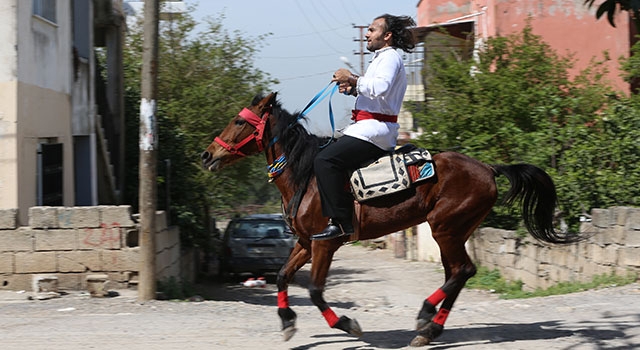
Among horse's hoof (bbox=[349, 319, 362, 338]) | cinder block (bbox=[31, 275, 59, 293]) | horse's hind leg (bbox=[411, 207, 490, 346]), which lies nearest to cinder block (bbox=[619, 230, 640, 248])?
horse's hind leg (bbox=[411, 207, 490, 346])

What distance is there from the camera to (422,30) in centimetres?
2362

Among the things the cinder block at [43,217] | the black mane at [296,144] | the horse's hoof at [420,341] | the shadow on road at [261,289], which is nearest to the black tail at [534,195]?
the horse's hoof at [420,341]

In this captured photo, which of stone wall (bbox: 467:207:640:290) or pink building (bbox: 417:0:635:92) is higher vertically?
pink building (bbox: 417:0:635:92)

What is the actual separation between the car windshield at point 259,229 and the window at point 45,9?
844cm

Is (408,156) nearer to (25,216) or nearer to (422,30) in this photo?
(25,216)

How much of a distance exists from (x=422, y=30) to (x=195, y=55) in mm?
6454

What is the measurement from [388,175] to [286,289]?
1357 millimetres

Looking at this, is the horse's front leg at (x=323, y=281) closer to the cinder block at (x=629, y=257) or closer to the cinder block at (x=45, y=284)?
the cinder block at (x=45, y=284)

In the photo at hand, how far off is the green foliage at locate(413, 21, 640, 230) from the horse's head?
27.6 ft

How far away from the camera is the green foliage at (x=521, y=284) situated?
36.1ft

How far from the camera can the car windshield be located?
2064 centimetres

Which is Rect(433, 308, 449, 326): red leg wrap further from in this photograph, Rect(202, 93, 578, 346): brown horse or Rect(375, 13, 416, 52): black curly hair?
Rect(375, 13, 416, 52): black curly hair

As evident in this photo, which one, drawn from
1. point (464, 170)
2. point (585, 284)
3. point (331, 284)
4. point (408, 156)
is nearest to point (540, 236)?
point (464, 170)

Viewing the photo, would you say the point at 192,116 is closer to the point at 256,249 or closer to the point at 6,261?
the point at 256,249
